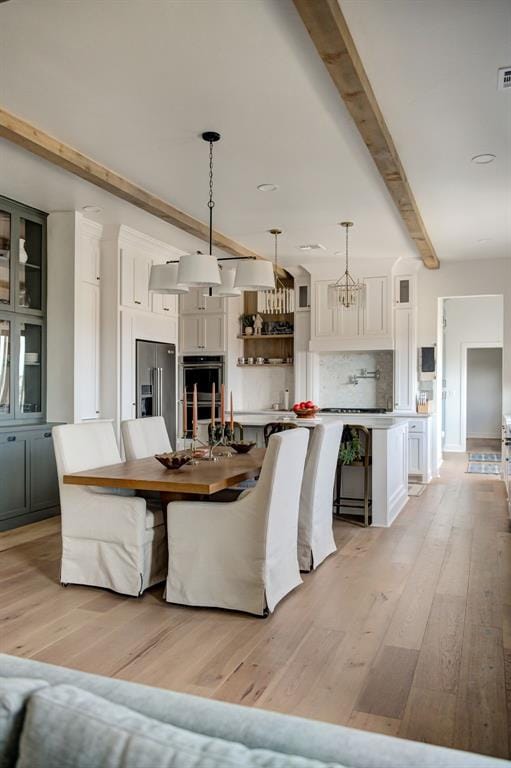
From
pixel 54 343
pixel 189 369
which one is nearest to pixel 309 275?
pixel 189 369

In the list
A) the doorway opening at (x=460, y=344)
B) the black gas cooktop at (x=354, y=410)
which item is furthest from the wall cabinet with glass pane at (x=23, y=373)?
the doorway opening at (x=460, y=344)

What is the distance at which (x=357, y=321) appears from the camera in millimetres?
7715

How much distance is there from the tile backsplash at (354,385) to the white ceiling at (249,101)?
9.10 ft

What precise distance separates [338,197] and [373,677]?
12.6 feet

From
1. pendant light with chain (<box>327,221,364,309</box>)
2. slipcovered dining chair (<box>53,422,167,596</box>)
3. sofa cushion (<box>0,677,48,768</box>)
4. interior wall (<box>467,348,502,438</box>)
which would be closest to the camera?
sofa cushion (<box>0,677,48,768</box>)

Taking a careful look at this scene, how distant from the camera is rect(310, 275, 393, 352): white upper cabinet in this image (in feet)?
24.8

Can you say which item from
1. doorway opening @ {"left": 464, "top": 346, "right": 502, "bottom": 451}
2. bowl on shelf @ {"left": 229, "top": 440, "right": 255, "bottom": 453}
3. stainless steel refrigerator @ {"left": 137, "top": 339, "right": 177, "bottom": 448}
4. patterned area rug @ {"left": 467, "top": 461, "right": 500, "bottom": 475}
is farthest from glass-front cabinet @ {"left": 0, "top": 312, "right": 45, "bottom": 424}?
doorway opening @ {"left": 464, "top": 346, "right": 502, "bottom": 451}

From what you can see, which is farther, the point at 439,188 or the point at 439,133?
the point at 439,188

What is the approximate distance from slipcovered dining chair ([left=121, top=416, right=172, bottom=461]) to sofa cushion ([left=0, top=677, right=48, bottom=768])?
3.32m

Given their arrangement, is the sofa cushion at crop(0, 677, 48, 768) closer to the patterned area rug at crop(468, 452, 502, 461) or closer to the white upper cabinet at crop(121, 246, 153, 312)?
the white upper cabinet at crop(121, 246, 153, 312)

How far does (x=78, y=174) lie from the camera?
4.35m

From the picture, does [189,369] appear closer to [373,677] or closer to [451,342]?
[451,342]

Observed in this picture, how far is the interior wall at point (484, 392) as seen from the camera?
13016mm

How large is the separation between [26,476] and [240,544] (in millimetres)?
2710
